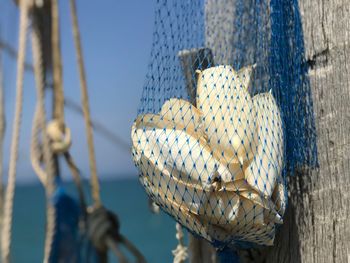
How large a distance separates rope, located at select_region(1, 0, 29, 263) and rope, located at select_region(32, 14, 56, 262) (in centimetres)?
4

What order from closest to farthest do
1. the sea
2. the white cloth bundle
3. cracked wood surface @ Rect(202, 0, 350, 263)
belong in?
the white cloth bundle, cracked wood surface @ Rect(202, 0, 350, 263), the sea

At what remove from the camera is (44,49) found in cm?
171

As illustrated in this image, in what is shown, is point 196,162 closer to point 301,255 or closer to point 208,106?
point 208,106

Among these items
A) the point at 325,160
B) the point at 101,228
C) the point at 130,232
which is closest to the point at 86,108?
the point at 101,228

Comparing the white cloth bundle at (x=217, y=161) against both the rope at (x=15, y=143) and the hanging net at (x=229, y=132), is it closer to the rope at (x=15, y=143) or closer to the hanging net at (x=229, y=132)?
the hanging net at (x=229, y=132)

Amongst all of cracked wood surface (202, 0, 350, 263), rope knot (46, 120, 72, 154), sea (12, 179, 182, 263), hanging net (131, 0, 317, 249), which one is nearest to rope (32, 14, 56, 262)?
rope knot (46, 120, 72, 154)

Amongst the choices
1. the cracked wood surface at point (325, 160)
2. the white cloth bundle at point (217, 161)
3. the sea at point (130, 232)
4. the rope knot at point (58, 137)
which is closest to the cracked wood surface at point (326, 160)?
the cracked wood surface at point (325, 160)

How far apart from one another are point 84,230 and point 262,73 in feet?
2.33

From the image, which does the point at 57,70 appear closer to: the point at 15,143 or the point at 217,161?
the point at 15,143

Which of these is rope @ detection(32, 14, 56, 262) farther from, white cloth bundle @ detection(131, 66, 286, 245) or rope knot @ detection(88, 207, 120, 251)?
white cloth bundle @ detection(131, 66, 286, 245)

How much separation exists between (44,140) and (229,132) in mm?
578

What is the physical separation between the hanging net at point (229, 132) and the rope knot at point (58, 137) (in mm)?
292

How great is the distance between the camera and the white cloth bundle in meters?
1.34

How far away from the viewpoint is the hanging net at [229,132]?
1.35 m
